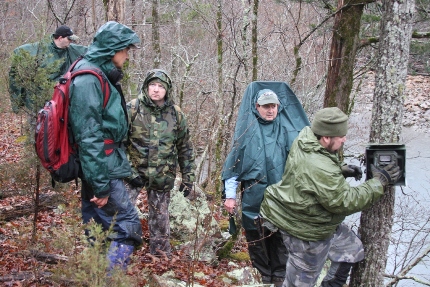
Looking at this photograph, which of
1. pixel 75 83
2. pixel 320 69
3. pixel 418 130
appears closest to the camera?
pixel 75 83

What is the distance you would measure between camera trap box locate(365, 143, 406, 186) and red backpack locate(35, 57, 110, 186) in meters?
2.21

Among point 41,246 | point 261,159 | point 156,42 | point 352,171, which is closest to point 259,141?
point 261,159

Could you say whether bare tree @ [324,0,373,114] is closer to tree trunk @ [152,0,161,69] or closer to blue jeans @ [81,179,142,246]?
blue jeans @ [81,179,142,246]

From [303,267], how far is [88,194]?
1870 mm

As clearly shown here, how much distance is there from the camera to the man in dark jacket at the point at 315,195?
136 inches

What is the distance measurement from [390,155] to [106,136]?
90.3 inches

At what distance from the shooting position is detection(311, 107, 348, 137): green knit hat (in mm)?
3596

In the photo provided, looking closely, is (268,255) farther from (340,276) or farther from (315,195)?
(315,195)

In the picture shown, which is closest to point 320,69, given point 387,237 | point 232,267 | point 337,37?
point 337,37

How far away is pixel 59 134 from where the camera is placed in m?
3.41

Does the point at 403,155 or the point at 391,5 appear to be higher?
the point at 391,5

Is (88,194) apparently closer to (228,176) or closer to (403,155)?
(228,176)

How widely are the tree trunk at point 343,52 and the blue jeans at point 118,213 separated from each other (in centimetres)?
329

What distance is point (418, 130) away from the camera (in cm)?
2052
